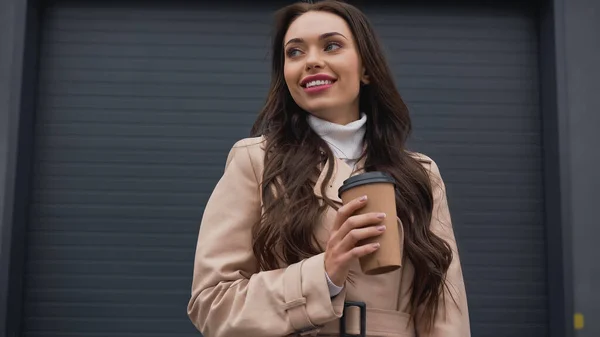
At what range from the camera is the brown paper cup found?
1660mm

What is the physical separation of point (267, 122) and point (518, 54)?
313 cm

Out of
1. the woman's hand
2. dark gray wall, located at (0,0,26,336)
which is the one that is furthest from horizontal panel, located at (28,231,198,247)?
the woman's hand

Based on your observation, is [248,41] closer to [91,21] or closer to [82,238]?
[91,21]

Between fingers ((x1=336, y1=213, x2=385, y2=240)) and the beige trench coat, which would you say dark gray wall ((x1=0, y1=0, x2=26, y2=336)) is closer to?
the beige trench coat

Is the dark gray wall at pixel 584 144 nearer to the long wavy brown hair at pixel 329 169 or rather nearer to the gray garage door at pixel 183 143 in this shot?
the gray garage door at pixel 183 143

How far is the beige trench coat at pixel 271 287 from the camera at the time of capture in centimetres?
174

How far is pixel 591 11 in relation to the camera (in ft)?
15.0

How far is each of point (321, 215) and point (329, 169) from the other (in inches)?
5.3

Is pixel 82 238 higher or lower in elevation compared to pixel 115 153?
lower

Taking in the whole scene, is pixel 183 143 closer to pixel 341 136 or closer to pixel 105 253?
pixel 105 253

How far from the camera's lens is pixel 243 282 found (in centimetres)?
184

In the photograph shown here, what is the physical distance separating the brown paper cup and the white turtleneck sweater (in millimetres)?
392

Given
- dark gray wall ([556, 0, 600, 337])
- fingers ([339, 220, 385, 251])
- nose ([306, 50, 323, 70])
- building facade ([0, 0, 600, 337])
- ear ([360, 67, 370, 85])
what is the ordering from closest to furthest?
fingers ([339, 220, 385, 251])
nose ([306, 50, 323, 70])
ear ([360, 67, 370, 85])
dark gray wall ([556, 0, 600, 337])
building facade ([0, 0, 600, 337])

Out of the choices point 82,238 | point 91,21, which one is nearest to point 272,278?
point 82,238
